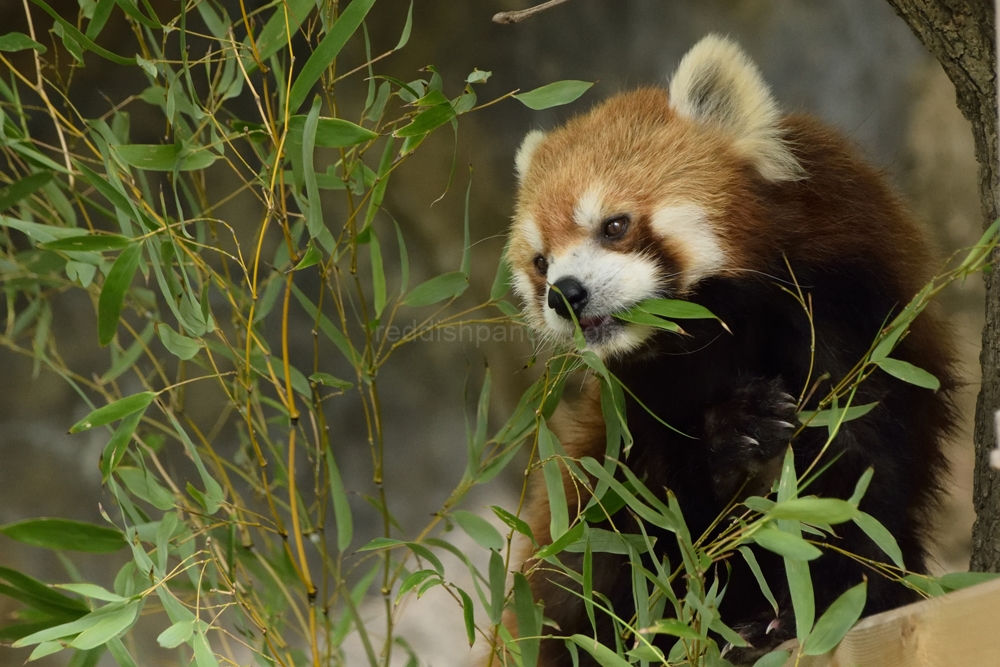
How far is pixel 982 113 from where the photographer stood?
196 centimetres

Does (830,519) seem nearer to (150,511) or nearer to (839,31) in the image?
(839,31)

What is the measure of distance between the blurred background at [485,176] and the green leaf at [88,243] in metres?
1.61

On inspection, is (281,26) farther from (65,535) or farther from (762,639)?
(762,639)

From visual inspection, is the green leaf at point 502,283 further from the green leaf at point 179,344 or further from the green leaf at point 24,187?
the green leaf at point 24,187

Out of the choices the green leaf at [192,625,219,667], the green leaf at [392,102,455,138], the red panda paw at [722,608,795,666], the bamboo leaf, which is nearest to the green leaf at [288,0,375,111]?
the bamboo leaf

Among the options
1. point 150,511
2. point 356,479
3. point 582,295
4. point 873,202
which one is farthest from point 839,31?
point 150,511

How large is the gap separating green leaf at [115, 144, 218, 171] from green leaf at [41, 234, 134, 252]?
0.17 meters

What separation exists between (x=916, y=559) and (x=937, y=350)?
1.54 feet

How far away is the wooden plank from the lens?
4.17ft

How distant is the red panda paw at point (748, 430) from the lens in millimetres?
1929

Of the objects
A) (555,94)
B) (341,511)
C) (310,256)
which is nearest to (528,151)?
(555,94)

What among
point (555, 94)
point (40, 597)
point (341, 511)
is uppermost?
point (555, 94)

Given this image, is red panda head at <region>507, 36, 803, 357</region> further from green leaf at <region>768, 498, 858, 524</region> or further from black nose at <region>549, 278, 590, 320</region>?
green leaf at <region>768, 498, 858, 524</region>

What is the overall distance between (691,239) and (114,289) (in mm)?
1122
